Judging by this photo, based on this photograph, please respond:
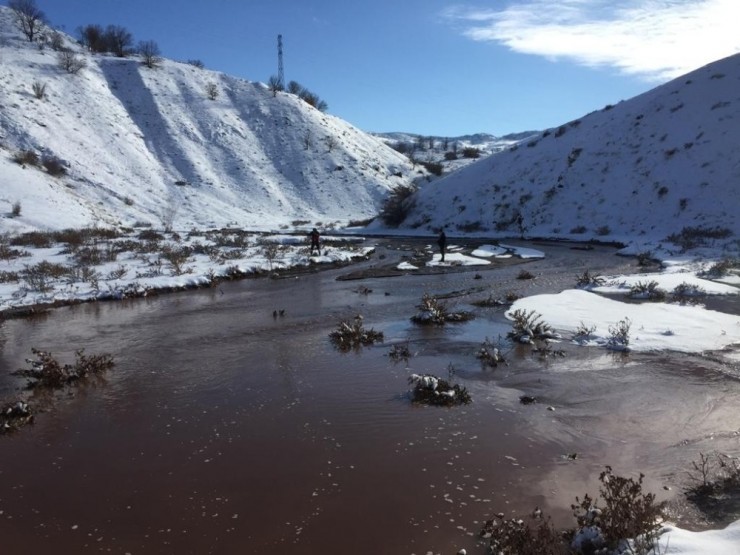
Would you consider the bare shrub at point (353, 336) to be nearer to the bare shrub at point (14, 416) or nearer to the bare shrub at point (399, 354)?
the bare shrub at point (399, 354)

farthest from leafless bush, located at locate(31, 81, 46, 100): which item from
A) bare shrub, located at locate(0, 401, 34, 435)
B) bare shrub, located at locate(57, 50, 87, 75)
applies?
bare shrub, located at locate(0, 401, 34, 435)

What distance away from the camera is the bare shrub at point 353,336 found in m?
11.4

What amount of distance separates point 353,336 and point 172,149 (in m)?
57.8

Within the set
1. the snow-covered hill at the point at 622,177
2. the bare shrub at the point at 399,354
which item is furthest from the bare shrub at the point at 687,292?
the snow-covered hill at the point at 622,177

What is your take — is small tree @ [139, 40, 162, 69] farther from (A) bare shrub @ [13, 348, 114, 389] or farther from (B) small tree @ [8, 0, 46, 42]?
(A) bare shrub @ [13, 348, 114, 389]

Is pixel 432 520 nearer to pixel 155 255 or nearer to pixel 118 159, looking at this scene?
pixel 155 255

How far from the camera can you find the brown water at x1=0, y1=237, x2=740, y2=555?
16.5 feet

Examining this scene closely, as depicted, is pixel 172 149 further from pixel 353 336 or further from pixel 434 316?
pixel 353 336

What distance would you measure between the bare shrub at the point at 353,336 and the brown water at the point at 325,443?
1.16ft

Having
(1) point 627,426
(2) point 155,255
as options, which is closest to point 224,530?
(1) point 627,426

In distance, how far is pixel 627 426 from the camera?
271 inches

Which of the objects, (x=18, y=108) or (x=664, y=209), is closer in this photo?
(x=664, y=209)

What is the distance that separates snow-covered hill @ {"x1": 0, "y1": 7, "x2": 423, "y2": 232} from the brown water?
96.8 ft

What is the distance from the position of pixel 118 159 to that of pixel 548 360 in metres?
55.3
